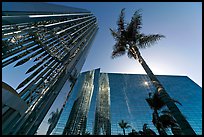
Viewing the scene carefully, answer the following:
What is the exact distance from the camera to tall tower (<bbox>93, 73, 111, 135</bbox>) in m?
37.6

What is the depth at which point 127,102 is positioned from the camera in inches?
1923

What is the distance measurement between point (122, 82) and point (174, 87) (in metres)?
20.9

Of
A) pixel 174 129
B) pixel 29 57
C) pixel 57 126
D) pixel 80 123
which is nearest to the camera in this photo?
pixel 29 57

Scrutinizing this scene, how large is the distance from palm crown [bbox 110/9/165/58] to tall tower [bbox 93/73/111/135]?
2725 cm

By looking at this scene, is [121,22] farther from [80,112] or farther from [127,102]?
[127,102]

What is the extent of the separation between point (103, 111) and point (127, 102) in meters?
9.16

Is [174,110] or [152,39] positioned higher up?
[152,39]

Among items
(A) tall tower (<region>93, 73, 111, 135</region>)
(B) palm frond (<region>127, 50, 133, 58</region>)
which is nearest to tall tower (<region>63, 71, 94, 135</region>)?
(A) tall tower (<region>93, 73, 111, 135</region>)

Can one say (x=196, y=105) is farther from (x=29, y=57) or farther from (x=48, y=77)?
(x=29, y=57)

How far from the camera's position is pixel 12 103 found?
9.98 m

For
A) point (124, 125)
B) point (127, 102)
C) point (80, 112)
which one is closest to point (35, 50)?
point (80, 112)

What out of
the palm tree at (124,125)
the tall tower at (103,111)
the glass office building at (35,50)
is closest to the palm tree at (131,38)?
the glass office building at (35,50)

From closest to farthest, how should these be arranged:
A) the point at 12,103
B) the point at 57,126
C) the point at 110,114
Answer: the point at 12,103
the point at 57,126
the point at 110,114

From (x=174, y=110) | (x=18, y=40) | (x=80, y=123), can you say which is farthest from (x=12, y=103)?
(x=80, y=123)
